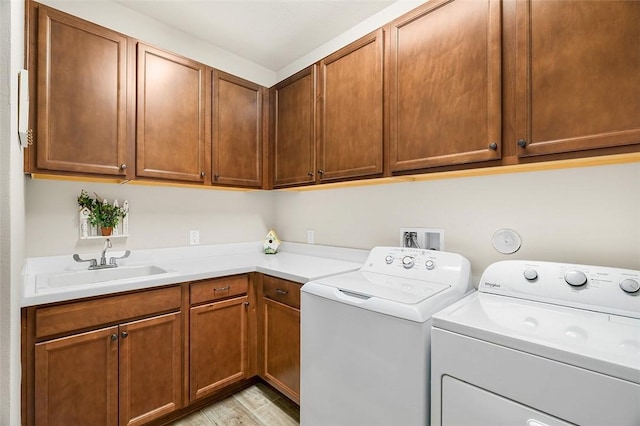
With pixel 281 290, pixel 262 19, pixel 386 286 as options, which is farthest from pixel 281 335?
pixel 262 19

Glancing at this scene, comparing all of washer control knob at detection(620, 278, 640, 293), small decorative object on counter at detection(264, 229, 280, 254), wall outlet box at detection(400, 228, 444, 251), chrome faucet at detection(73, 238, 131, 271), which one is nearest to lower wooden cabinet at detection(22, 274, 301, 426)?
chrome faucet at detection(73, 238, 131, 271)

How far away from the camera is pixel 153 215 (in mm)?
2139

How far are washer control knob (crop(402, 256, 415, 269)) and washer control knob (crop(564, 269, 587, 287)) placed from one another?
2.15 ft

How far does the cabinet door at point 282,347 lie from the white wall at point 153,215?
2.89ft

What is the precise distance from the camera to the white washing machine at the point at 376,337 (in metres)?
1.09

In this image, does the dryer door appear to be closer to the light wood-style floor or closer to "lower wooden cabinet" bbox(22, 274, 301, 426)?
"lower wooden cabinet" bbox(22, 274, 301, 426)

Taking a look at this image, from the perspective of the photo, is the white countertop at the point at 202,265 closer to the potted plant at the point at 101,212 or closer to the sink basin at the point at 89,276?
the sink basin at the point at 89,276

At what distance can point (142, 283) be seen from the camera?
5.14 feet

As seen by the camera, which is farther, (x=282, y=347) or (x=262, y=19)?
(x=262, y=19)

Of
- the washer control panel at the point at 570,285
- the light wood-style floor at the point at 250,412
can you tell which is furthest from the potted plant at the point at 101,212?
the washer control panel at the point at 570,285

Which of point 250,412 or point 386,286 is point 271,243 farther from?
point 386,286

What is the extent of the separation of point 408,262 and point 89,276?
1917mm

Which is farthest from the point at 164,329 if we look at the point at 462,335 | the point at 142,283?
the point at 462,335

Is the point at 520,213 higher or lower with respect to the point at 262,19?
lower
